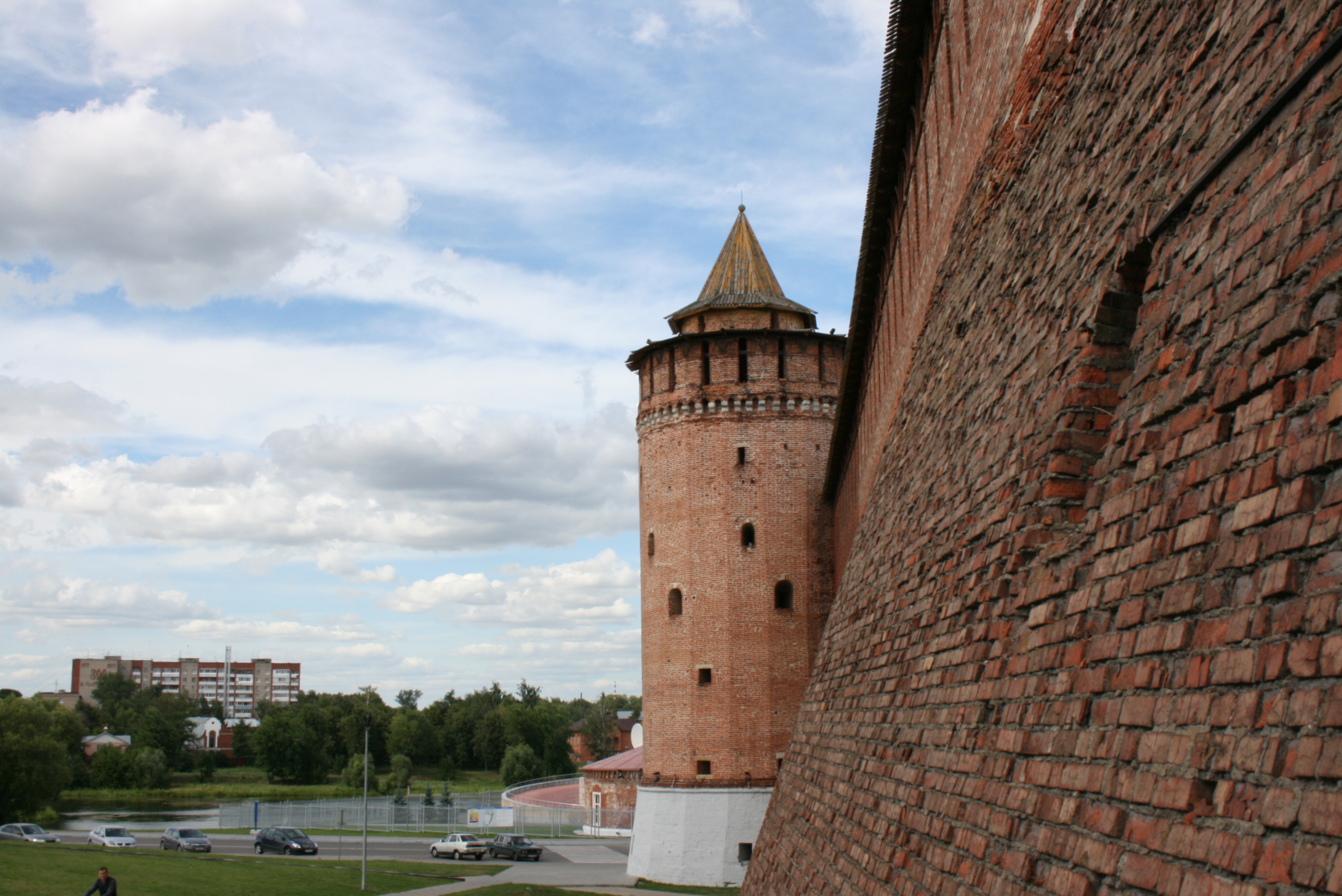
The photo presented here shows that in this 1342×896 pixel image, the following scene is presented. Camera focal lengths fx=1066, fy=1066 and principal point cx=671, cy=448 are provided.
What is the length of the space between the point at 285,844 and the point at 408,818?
11915 millimetres

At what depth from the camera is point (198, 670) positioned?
170875 millimetres

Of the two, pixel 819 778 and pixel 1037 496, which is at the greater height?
pixel 1037 496

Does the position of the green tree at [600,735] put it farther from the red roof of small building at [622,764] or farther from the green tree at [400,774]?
the red roof of small building at [622,764]

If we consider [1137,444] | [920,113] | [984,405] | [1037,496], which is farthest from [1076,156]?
[920,113]

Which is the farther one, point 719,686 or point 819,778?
point 719,686

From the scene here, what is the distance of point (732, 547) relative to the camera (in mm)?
25500

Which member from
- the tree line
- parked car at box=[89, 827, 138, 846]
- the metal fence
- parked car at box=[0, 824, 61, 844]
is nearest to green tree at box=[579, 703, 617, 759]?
the tree line

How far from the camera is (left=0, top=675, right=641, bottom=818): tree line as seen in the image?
7125 cm

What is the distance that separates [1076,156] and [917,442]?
299 centimetres

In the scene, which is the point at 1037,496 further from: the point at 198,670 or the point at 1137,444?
the point at 198,670

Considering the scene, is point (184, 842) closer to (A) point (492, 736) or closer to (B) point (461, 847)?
(B) point (461, 847)

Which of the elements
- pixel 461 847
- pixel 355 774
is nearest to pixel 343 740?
pixel 355 774

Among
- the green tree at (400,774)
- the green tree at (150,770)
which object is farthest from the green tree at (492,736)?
the green tree at (150,770)

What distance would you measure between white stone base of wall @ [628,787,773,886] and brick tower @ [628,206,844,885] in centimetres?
3
